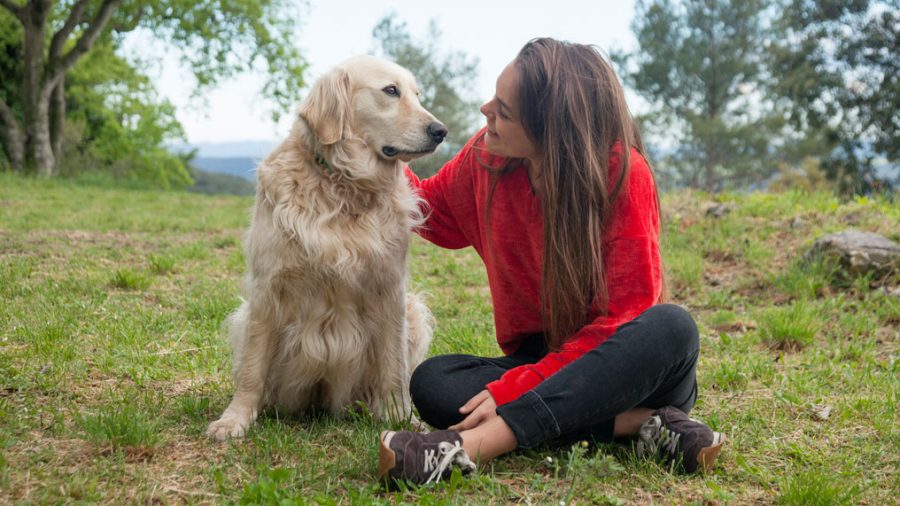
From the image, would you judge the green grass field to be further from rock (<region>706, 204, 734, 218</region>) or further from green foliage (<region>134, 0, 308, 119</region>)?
green foliage (<region>134, 0, 308, 119</region>)

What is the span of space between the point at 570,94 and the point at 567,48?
0.18 metres

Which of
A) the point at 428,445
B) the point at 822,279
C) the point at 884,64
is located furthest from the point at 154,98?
the point at 428,445

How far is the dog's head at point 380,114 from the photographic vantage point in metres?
2.93

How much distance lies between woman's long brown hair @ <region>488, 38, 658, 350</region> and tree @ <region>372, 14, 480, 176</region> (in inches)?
1330

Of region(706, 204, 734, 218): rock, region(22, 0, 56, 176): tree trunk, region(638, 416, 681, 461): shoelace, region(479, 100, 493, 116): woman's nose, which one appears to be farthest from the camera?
region(22, 0, 56, 176): tree trunk

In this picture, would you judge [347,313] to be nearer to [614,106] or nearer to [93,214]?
[614,106]

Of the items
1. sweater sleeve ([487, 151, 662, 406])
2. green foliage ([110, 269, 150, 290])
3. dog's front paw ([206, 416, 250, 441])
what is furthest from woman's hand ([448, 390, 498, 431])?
green foliage ([110, 269, 150, 290])

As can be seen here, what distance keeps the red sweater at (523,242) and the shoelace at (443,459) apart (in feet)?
0.79

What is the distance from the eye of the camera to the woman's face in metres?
2.66

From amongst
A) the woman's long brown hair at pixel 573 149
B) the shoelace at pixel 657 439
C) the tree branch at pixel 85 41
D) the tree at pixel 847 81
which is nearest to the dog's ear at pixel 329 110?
the woman's long brown hair at pixel 573 149

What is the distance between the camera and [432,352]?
158 inches

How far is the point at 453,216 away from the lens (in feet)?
10.8

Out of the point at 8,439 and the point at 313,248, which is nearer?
the point at 8,439

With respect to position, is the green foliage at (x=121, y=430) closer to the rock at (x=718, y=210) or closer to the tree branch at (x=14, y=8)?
the rock at (x=718, y=210)
